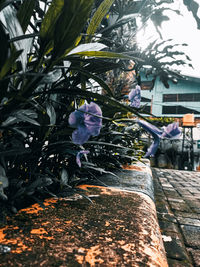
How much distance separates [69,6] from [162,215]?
1.53 m

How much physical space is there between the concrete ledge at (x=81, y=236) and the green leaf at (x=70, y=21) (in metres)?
0.45

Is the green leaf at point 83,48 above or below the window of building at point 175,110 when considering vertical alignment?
below

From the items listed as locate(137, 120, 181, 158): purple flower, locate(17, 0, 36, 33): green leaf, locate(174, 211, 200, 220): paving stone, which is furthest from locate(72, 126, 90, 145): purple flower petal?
locate(174, 211, 200, 220): paving stone

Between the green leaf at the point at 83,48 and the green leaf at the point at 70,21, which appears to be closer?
the green leaf at the point at 70,21

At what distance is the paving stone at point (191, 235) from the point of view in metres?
1.11

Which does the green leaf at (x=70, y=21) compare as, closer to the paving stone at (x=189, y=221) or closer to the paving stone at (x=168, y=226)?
the paving stone at (x=168, y=226)

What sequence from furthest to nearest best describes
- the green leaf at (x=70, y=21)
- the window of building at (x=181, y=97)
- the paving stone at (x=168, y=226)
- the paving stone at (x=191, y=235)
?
the window of building at (x=181, y=97)
the paving stone at (x=168, y=226)
the paving stone at (x=191, y=235)
the green leaf at (x=70, y=21)

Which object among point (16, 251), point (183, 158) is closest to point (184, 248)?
point (16, 251)

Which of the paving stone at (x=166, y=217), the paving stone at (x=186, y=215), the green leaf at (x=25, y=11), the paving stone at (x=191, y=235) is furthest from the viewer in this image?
the paving stone at (x=186, y=215)

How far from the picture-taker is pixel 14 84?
530mm

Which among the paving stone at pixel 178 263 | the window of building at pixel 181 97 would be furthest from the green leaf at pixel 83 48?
the window of building at pixel 181 97

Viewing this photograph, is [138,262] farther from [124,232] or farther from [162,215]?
[162,215]

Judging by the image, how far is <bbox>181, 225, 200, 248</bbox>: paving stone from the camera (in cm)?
111

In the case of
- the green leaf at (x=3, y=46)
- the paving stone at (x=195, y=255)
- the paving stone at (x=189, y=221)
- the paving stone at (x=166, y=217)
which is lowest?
the paving stone at (x=189, y=221)
